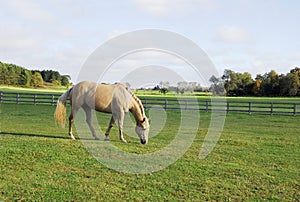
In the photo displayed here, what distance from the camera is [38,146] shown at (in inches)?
329

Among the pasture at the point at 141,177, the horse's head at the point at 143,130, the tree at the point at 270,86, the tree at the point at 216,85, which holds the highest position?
the tree at the point at 270,86

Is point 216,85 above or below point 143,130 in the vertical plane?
above

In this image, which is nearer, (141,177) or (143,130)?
(141,177)

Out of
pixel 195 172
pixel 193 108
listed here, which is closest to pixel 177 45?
pixel 195 172

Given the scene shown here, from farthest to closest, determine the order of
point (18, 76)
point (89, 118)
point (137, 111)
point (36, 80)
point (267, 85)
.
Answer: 1. point (18, 76)
2. point (36, 80)
3. point (267, 85)
4. point (89, 118)
5. point (137, 111)

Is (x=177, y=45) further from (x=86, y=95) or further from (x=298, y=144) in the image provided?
(x=298, y=144)

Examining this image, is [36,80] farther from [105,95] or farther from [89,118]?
[105,95]

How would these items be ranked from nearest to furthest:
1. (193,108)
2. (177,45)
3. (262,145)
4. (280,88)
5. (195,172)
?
(195,172) < (177,45) < (262,145) < (193,108) < (280,88)

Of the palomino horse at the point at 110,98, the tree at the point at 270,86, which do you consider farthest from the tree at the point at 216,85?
the tree at the point at 270,86

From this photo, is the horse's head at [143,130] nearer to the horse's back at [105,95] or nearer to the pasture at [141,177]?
the pasture at [141,177]

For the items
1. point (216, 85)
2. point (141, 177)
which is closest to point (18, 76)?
point (216, 85)

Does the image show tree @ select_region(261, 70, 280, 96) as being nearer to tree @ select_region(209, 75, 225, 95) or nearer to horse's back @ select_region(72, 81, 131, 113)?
tree @ select_region(209, 75, 225, 95)

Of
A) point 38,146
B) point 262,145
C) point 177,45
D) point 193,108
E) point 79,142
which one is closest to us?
point 177,45

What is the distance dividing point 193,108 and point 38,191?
2105 cm
